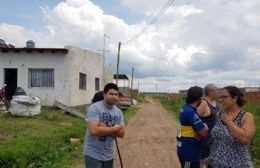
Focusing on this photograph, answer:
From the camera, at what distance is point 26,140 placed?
11.8 meters

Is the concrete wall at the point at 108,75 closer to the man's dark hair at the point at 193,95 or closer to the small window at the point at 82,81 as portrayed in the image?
the small window at the point at 82,81

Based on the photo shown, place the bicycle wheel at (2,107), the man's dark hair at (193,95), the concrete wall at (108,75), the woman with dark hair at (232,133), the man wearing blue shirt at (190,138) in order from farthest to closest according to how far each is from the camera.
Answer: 1. the concrete wall at (108,75)
2. the bicycle wheel at (2,107)
3. the man's dark hair at (193,95)
4. the man wearing blue shirt at (190,138)
5. the woman with dark hair at (232,133)

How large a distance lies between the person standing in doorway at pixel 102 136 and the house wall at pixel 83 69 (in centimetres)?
1835

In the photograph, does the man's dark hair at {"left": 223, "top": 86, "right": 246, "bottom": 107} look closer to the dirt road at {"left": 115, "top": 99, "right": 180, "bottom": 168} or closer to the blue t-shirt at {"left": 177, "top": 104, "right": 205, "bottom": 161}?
the blue t-shirt at {"left": 177, "top": 104, "right": 205, "bottom": 161}

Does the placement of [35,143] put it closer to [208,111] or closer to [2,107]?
[208,111]

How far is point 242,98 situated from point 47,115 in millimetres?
15159

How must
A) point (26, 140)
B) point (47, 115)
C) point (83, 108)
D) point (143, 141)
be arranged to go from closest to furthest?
point (26, 140) → point (143, 141) → point (47, 115) → point (83, 108)

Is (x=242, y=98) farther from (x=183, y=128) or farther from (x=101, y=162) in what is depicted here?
(x=101, y=162)

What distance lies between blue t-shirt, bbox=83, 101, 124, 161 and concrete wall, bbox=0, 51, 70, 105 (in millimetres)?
18096

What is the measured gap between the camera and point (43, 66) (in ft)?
76.1

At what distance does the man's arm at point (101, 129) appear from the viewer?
15.9 ft

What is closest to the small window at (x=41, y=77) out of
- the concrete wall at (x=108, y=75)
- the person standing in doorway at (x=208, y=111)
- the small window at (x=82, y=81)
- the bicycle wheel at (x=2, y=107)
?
the small window at (x=82, y=81)

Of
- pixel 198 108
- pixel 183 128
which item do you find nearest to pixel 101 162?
pixel 183 128

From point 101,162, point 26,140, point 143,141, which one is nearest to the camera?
point 101,162
